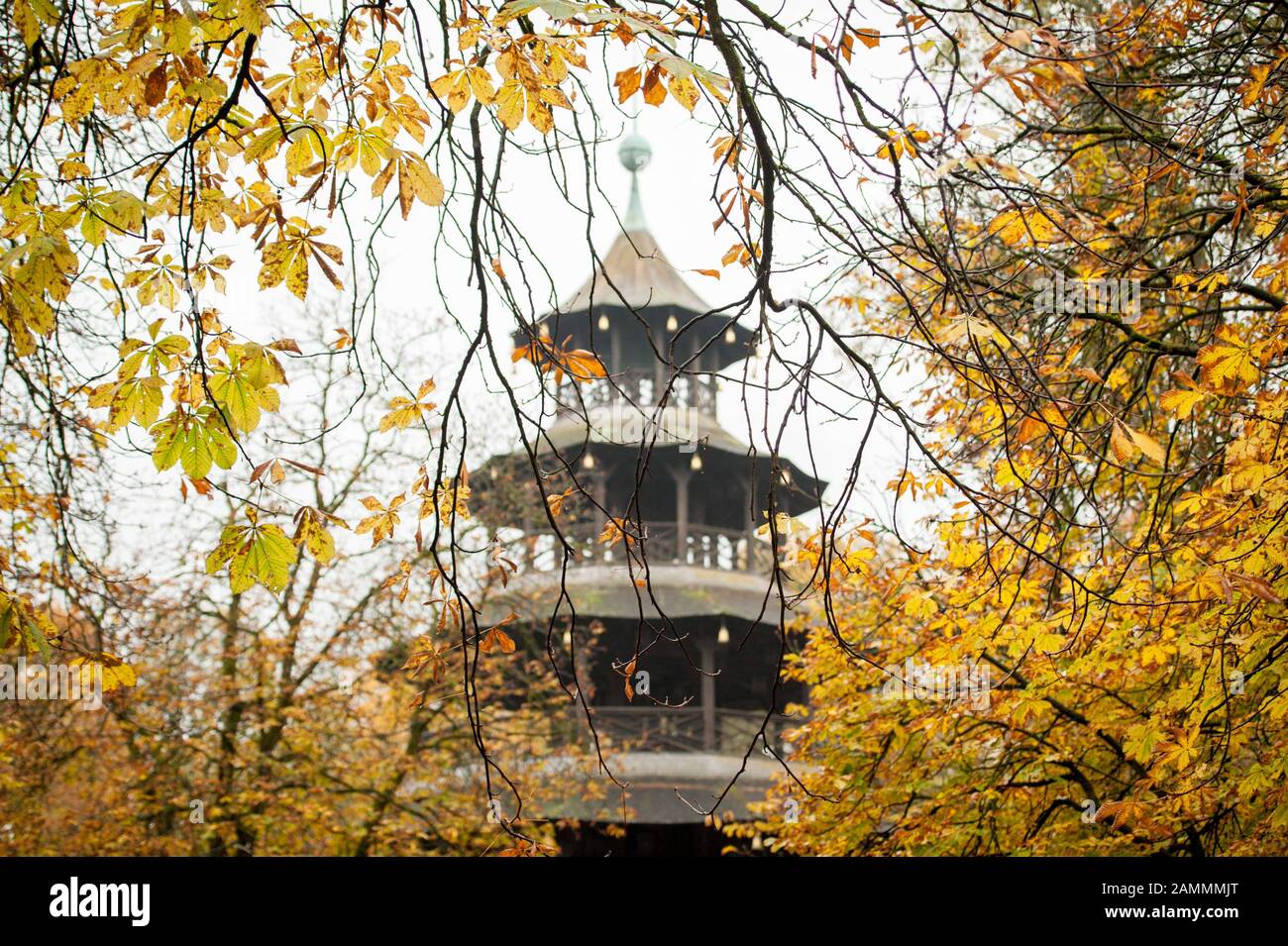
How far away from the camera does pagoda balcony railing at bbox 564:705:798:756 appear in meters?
17.8

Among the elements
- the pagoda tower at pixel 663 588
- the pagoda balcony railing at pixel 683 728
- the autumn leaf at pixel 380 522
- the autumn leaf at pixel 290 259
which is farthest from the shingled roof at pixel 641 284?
the autumn leaf at pixel 290 259

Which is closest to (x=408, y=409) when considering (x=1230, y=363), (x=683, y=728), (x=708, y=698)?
(x=1230, y=363)

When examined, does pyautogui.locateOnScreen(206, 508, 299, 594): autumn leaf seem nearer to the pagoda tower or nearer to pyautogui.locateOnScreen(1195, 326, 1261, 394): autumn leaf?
pyautogui.locateOnScreen(1195, 326, 1261, 394): autumn leaf

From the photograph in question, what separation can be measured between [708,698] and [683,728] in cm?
69

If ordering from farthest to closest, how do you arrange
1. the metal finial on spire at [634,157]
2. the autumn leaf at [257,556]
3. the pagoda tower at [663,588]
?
the metal finial on spire at [634,157], the pagoda tower at [663,588], the autumn leaf at [257,556]

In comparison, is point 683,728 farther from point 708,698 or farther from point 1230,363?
point 1230,363

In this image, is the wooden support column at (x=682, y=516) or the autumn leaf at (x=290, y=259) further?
the wooden support column at (x=682, y=516)

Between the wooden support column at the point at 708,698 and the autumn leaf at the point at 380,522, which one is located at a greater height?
the autumn leaf at the point at 380,522

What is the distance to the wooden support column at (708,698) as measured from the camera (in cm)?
1806

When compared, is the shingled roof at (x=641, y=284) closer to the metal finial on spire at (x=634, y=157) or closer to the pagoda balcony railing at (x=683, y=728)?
Answer: the metal finial on spire at (x=634, y=157)

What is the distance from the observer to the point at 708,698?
18484mm
